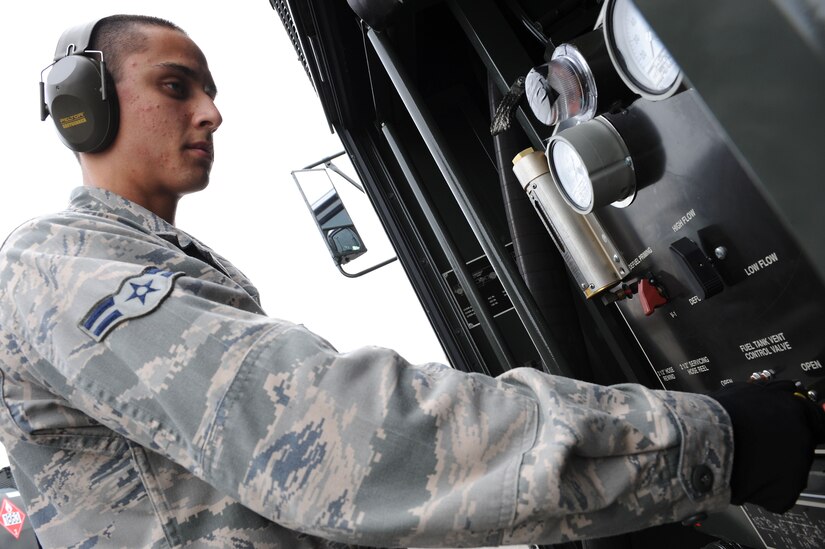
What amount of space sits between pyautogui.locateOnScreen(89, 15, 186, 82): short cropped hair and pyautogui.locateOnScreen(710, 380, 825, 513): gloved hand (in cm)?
130

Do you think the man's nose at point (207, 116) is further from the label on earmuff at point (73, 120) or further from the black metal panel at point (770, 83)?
the black metal panel at point (770, 83)

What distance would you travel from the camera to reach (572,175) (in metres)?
1.30

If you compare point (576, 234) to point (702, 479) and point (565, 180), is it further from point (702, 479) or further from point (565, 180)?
point (702, 479)

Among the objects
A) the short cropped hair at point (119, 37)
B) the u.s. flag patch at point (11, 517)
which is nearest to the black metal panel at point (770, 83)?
the short cropped hair at point (119, 37)

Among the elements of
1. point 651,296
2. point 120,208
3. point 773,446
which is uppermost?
point 120,208

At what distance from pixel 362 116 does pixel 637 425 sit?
2.16 metres

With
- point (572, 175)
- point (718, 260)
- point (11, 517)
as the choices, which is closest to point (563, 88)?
point (572, 175)

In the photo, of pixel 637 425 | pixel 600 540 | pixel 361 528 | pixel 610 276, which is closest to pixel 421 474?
pixel 361 528

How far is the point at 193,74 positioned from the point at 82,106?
232 mm

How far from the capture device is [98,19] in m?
1.27

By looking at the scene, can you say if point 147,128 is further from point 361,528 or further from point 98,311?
point 361,528

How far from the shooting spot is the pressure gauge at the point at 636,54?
40.5 inches

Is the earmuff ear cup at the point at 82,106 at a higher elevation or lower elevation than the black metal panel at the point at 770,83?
higher

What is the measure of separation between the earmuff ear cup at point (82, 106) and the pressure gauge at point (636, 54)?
3.38ft
